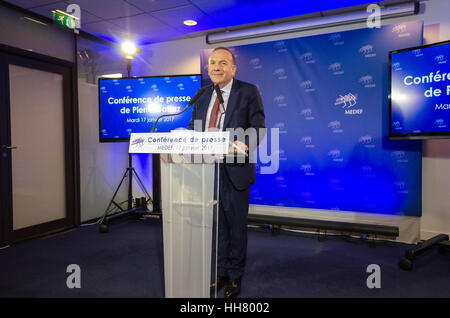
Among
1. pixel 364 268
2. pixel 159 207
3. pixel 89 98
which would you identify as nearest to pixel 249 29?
pixel 89 98

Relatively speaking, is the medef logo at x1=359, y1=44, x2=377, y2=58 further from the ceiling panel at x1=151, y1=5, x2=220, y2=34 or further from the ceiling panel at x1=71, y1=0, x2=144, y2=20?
the ceiling panel at x1=71, y1=0, x2=144, y2=20

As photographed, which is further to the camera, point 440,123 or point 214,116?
point 440,123

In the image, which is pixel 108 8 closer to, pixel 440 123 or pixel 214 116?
pixel 214 116

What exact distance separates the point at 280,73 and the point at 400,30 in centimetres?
151

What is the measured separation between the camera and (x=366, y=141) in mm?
3869

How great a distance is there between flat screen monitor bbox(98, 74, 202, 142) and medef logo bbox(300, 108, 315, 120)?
162 centimetres

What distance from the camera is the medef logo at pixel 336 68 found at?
13.0ft

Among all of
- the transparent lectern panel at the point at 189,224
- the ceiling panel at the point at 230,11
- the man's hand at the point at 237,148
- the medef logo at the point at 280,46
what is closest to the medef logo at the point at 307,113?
the medef logo at the point at 280,46

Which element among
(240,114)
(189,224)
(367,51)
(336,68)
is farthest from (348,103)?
(189,224)

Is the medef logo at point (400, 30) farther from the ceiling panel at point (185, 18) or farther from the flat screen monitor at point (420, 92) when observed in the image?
the ceiling panel at point (185, 18)

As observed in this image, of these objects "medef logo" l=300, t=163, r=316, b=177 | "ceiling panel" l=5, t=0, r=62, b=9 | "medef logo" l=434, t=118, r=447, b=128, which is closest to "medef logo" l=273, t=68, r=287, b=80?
"medef logo" l=300, t=163, r=316, b=177

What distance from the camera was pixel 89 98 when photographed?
484 cm

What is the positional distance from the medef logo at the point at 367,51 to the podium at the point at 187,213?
121 inches
